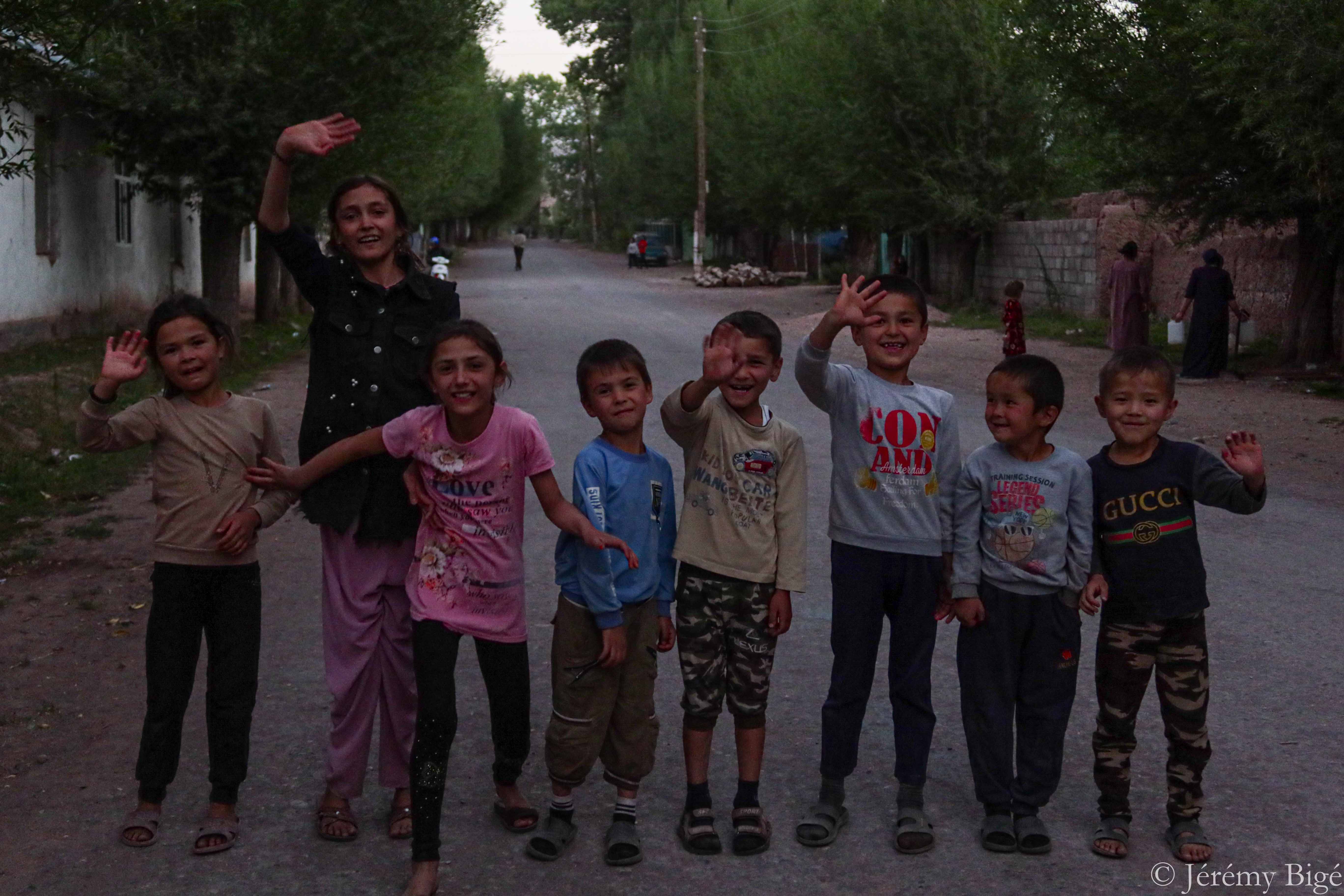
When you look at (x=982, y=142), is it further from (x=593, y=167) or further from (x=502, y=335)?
(x=593, y=167)

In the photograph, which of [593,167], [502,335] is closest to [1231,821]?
[502,335]

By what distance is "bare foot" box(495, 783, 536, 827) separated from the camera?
3926 mm

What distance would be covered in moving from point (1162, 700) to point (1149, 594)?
0.33m

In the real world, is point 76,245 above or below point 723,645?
above

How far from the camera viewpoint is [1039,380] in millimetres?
3807

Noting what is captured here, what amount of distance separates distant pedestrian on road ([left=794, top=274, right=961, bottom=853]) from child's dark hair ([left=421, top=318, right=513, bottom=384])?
2.83ft

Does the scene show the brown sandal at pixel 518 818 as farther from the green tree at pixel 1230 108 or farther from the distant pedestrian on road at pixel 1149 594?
the green tree at pixel 1230 108

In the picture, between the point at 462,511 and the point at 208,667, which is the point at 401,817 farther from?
the point at 462,511

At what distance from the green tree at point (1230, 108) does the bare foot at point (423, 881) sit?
1118cm

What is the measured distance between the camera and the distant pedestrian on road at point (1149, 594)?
3.76 metres

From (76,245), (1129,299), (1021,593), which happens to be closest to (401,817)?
(1021,593)

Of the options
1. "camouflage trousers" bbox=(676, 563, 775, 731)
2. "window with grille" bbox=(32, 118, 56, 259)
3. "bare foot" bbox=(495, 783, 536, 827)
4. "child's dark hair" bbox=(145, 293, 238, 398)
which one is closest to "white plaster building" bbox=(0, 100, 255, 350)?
"window with grille" bbox=(32, 118, 56, 259)

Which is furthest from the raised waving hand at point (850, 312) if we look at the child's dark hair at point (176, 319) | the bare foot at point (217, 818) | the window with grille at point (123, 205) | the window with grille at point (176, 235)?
the window with grille at point (176, 235)

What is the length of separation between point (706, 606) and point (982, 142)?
24.9 meters
